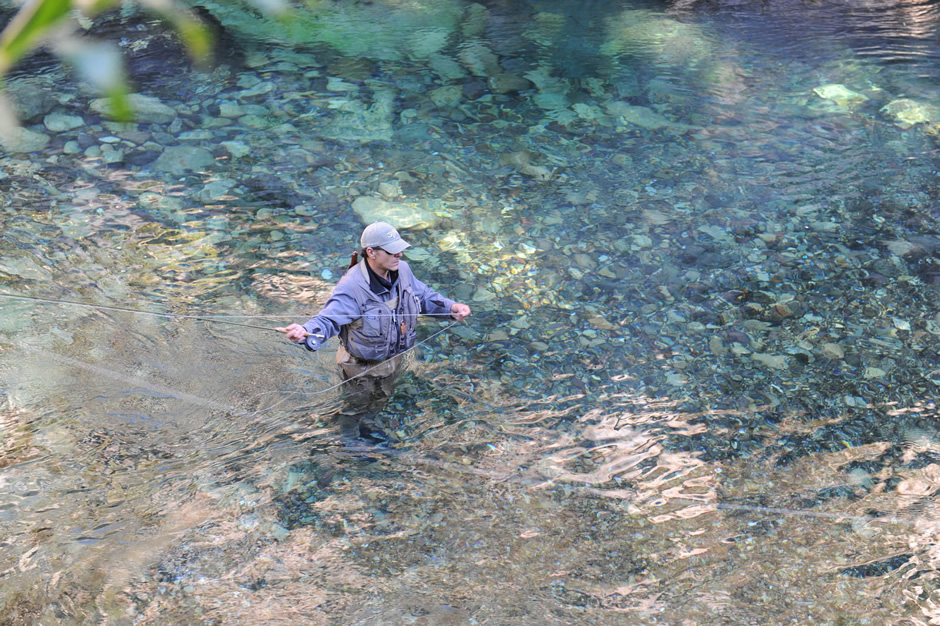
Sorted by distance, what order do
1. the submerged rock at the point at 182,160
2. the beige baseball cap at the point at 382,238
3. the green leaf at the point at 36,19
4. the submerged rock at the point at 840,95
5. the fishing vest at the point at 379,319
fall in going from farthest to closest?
1. the submerged rock at the point at 840,95
2. the submerged rock at the point at 182,160
3. the fishing vest at the point at 379,319
4. the beige baseball cap at the point at 382,238
5. the green leaf at the point at 36,19

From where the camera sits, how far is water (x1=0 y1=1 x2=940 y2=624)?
4.49 metres

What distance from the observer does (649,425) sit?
18.9 feet

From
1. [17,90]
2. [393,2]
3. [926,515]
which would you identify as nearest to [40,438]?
[926,515]

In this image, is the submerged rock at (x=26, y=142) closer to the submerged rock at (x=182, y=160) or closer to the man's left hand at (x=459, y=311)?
the submerged rock at (x=182, y=160)

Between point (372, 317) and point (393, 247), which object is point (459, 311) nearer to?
point (372, 317)

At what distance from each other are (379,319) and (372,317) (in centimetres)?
5

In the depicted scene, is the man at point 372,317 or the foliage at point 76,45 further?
the man at point 372,317

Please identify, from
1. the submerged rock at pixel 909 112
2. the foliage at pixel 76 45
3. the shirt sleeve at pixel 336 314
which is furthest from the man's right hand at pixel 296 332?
the submerged rock at pixel 909 112

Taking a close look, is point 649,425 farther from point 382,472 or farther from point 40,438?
point 40,438

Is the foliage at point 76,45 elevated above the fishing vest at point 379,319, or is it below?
above

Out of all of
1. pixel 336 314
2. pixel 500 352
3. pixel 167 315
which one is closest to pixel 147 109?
pixel 167 315

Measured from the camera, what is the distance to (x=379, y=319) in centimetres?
495

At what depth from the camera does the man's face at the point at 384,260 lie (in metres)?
4.75

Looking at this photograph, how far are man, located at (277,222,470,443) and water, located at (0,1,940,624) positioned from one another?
36 cm
